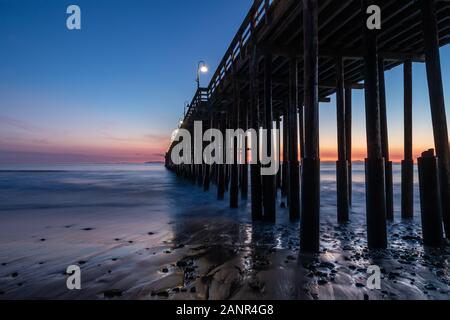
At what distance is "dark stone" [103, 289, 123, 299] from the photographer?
10.6 feet

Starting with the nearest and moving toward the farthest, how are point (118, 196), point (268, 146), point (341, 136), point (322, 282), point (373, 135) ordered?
point (322, 282) → point (373, 135) → point (268, 146) → point (341, 136) → point (118, 196)

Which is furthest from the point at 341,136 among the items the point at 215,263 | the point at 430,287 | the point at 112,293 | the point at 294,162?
the point at 112,293

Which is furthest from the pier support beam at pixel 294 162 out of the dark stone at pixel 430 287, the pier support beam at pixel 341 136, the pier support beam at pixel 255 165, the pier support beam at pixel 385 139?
the dark stone at pixel 430 287

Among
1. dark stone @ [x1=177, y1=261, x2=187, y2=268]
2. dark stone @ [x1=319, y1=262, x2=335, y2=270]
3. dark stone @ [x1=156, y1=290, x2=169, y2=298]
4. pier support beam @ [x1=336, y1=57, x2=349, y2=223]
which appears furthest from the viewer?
pier support beam @ [x1=336, y1=57, x2=349, y2=223]

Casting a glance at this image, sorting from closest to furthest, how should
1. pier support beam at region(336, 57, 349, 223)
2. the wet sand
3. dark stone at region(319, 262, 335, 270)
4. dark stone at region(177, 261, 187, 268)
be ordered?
the wet sand
dark stone at region(319, 262, 335, 270)
dark stone at region(177, 261, 187, 268)
pier support beam at region(336, 57, 349, 223)

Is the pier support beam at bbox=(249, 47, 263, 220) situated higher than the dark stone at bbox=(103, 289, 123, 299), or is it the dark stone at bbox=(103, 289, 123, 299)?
the pier support beam at bbox=(249, 47, 263, 220)

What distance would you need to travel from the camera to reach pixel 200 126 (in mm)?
19516

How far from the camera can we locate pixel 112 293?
10.9 feet

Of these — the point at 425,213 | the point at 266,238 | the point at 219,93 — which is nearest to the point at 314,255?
the point at 266,238

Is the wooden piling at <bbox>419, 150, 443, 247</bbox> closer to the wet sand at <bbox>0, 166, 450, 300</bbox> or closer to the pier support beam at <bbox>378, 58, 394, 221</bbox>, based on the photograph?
the wet sand at <bbox>0, 166, 450, 300</bbox>

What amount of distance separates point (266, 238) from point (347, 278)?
2.39m

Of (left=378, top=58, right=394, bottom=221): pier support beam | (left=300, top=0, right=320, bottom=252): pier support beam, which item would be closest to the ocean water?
(left=378, top=58, right=394, bottom=221): pier support beam

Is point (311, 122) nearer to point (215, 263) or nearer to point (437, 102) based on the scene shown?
point (437, 102)
